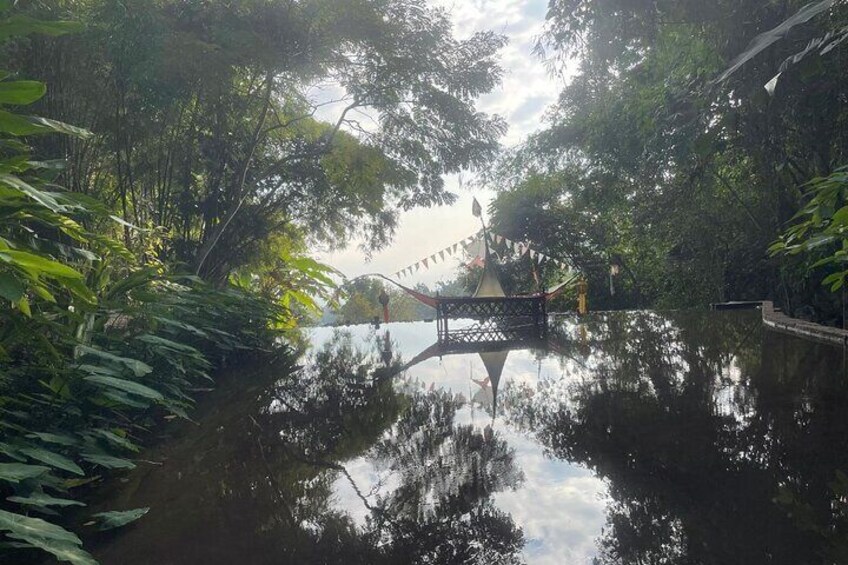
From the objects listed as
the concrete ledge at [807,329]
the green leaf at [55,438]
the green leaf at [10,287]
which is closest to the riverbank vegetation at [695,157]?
the concrete ledge at [807,329]

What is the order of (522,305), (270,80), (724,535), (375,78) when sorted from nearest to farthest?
(724,535), (270,80), (375,78), (522,305)

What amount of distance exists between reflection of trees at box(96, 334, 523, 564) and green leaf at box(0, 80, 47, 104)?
1625 millimetres

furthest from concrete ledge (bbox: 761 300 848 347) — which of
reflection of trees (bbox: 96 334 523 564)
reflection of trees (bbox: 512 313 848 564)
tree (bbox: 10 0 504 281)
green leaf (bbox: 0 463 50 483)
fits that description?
green leaf (bbox: 0 463 50 483)

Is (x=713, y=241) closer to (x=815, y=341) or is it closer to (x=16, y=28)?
(x=815, y=341)

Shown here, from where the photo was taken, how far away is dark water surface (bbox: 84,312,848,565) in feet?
5.77

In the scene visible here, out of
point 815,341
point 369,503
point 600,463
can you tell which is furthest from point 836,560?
point 815,341

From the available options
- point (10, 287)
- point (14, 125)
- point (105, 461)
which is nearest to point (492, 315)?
point (105, 461)

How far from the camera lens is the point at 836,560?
1.50 meters

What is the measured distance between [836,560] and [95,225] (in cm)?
604

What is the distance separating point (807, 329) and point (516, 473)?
491 centimetres

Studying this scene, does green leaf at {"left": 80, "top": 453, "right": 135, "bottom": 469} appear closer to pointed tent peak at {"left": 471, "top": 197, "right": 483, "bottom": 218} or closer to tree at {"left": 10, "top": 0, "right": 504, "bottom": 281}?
tree at {"left": 10, "top": 0, "right": 504, "bottom": 281}

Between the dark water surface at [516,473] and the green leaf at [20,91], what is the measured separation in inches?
64.0

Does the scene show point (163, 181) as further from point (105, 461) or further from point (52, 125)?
point (105, 461)

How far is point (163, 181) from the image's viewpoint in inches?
315
